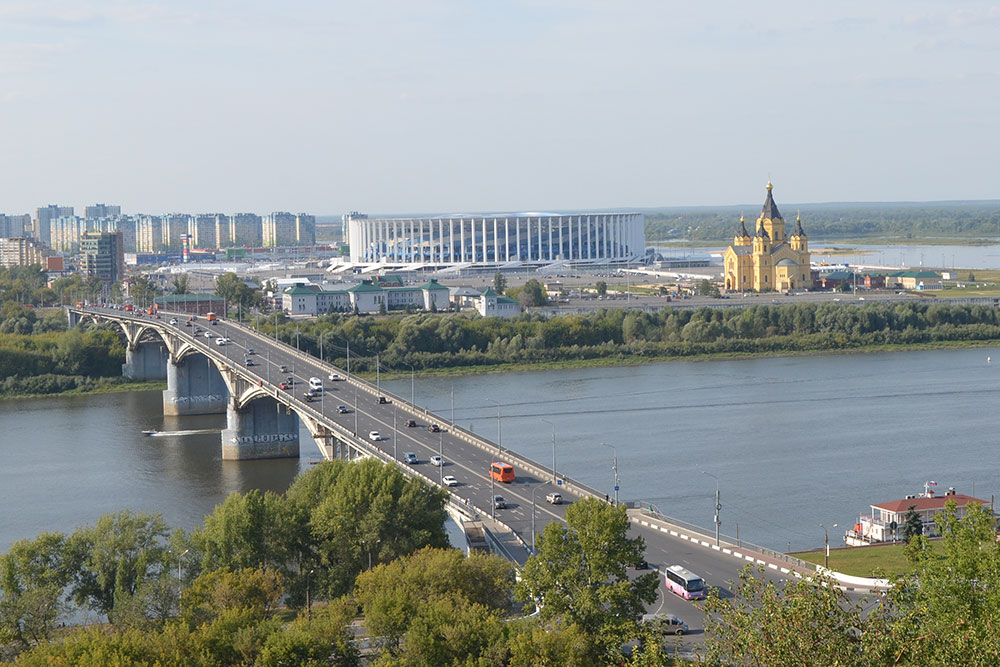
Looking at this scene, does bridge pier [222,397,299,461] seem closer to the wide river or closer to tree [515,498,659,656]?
the wide river

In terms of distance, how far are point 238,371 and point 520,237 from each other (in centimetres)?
4274

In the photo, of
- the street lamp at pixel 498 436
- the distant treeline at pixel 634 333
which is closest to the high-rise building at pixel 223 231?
the distant treeline at pixel 634 333

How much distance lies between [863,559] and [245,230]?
121m

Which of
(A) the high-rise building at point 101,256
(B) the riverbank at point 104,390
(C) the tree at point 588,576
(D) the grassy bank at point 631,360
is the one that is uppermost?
(A) the high-rise building at point 101,256

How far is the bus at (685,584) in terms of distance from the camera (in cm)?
1296

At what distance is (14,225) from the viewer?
12850 cm

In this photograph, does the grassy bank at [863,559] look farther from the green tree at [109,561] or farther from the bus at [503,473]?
the green tree at [109,561]

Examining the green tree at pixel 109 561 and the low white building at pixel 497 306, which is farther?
the low white building at pixel 497 306

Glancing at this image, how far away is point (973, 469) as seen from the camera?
20109mm

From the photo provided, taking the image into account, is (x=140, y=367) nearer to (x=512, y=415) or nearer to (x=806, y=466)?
(x=512, y=415)

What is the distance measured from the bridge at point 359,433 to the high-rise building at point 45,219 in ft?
310

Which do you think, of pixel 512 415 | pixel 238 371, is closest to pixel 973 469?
pixel 512 415

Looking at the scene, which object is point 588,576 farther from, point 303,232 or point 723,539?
point 303,232

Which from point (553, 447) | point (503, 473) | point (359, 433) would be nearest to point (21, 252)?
point (359, 433)
